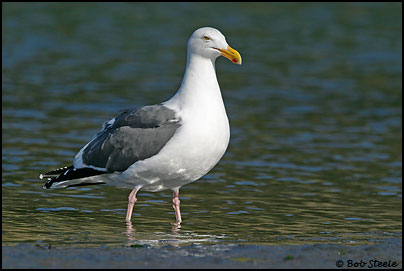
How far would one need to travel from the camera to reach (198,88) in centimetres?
1060

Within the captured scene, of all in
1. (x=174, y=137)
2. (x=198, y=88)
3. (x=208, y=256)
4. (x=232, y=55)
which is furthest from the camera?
(x=232, y=55)

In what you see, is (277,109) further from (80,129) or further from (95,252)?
(95,252)

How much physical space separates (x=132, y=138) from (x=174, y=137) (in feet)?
2.14

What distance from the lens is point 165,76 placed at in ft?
86.4

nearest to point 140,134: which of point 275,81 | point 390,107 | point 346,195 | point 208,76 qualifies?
point 208,76

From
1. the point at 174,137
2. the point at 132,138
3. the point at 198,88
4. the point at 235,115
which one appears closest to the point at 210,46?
the point at 198,88

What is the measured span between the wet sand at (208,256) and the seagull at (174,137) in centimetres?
158

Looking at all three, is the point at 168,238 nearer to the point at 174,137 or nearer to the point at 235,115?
A: the point at 174,137

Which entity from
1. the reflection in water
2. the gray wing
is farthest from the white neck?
the reflection in water

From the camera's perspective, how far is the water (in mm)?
11484

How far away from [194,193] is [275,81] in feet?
41.5

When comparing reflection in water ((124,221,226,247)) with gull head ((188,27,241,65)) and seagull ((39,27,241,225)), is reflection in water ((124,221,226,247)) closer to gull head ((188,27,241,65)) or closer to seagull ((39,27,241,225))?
seagull ((39,27,241,225))

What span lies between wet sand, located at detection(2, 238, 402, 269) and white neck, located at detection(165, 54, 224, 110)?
2038mm

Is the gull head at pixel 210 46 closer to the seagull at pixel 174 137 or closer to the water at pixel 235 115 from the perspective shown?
the seagull at pixel 174 137
